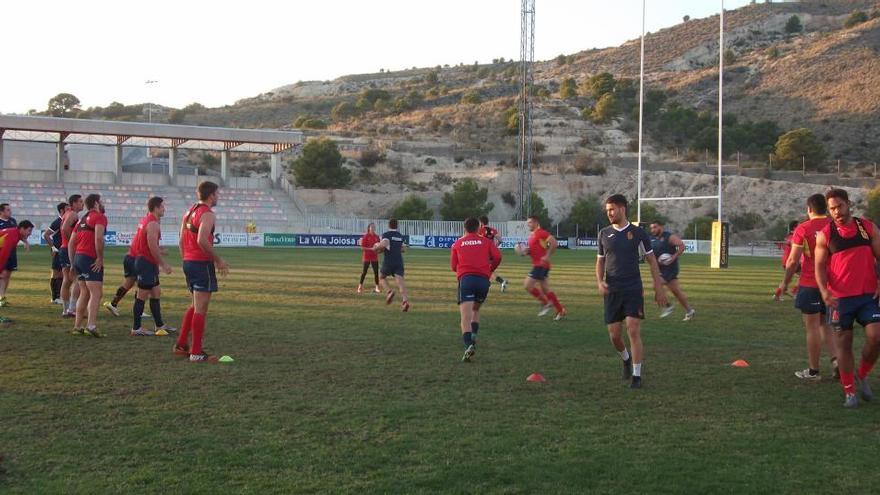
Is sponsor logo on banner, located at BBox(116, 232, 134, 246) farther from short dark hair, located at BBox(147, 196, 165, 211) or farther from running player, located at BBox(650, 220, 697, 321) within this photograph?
short dark hair, located at BBox(147, 196, 165, 211)

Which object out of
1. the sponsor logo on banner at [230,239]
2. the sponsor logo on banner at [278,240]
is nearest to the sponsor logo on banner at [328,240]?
the sponsor logo on banner at [278,240]

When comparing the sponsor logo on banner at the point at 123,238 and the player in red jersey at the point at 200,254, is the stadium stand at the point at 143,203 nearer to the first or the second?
the sponsor logo on banner at the point at 123,238

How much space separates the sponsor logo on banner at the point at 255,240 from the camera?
50297 mm

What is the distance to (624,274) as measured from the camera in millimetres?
8539

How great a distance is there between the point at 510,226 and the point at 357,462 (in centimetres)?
5148

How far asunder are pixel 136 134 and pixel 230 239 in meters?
14.3

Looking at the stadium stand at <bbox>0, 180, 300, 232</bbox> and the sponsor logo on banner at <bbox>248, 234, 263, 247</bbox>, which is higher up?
the stadium stand at <bbox>0, 180, 300, 232</bbox>

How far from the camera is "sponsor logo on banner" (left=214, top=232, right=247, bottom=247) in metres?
A: 49.1

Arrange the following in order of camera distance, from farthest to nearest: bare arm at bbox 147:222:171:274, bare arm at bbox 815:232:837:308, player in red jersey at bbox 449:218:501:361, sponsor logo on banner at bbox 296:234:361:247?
sponsor logo on banner at bbox 296:234:361:247
bare arm at bbox 147:222:171:274
player in red jersey at bbox 449:218:501:361
bare arm at bbox 815:232:837:308

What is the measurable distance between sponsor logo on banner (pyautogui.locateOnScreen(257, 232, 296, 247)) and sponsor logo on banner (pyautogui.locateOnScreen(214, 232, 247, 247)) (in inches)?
54.0

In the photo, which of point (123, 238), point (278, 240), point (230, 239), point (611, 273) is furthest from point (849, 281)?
point (278, 240)

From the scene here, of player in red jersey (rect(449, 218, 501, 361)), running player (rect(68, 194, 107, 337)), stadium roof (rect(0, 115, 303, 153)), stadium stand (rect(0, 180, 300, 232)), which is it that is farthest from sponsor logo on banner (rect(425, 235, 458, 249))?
player in red jersey (rect(449, 218, 501, 361))

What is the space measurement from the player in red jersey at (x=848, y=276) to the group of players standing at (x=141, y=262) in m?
6.18

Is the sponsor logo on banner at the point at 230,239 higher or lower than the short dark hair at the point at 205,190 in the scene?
lower
